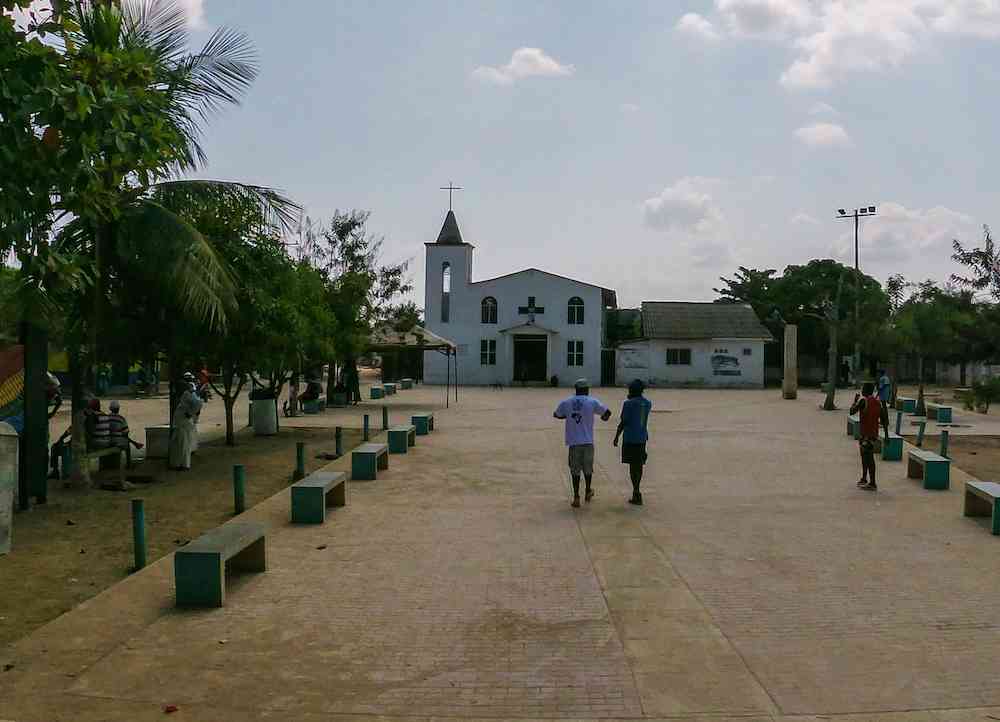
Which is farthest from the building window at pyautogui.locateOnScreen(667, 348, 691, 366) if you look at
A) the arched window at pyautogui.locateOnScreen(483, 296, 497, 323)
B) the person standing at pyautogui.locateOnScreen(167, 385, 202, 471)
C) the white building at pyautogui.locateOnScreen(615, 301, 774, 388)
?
the person standing at pyautogui.locateOnScreen(167, 385, 202, 471)

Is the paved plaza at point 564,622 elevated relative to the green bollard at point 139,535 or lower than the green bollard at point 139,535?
lower

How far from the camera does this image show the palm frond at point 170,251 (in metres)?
11.9

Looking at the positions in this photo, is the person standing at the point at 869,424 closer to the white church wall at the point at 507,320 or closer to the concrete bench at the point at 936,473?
the concrete bench at the point at 936,473

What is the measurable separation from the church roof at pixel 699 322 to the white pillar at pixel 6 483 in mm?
44885

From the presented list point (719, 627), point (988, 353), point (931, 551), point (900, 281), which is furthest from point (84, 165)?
point (900, 281)

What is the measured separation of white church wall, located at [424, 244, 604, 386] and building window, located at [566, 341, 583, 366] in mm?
195

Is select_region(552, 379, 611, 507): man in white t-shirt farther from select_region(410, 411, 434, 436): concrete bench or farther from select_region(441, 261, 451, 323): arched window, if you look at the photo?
select_region(441, 261, 451, 323): arched window

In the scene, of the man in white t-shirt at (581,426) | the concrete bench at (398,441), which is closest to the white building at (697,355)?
the concrete bench at (398,441)

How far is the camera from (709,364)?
2016 inches

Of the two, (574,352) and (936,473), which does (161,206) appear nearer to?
(936,473)

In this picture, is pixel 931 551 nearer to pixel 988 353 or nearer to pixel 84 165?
pixel 988 353

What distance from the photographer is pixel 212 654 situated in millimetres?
5789

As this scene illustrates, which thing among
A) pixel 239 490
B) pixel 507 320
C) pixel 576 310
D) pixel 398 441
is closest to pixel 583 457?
pixel 239 490

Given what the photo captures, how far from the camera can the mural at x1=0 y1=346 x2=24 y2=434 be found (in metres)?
11.2
